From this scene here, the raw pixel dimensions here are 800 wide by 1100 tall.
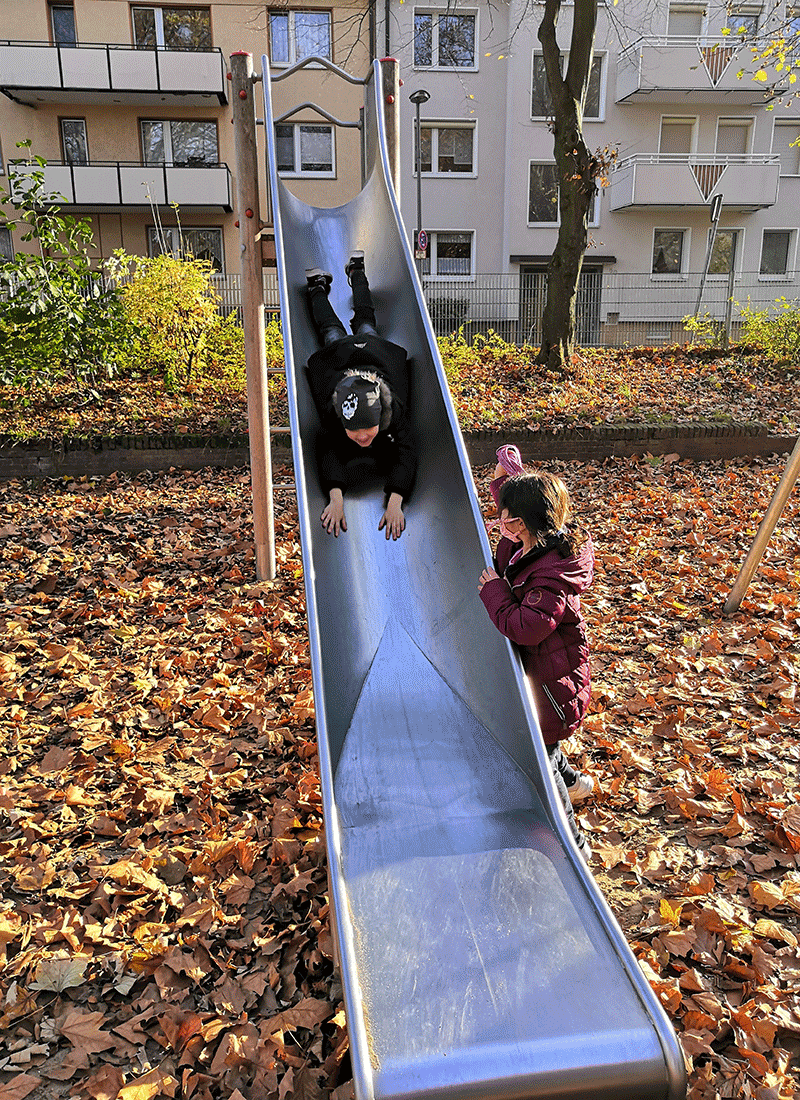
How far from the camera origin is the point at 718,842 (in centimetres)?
299

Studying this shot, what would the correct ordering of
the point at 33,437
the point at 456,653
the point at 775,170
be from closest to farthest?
1. the point at 456,653
2. the point at 33,437
3. the point at 775,170

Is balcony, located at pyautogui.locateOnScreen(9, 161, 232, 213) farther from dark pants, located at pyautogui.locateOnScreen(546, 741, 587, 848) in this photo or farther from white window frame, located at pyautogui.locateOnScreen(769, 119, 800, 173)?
dark pants, located at pyautogui.locateOnScreen(546, 741, 587, 848)

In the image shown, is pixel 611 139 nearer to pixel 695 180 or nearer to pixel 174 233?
pixel 695 180

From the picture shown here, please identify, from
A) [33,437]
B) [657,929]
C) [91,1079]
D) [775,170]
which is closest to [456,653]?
[657,929]

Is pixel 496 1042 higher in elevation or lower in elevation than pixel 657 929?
higher

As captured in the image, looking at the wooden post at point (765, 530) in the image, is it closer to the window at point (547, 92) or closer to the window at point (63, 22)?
the window at point (547, 92)

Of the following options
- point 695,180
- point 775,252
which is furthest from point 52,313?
point 775,252

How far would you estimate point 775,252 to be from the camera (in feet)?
76.6

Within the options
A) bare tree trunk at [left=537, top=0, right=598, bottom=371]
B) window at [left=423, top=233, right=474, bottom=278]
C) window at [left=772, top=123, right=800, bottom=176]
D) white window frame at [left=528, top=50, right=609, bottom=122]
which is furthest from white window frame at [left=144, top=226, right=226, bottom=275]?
window at [left=772, top=123, right=800, bottom=176]

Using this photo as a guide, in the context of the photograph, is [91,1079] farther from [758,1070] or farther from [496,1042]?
[758,1070]

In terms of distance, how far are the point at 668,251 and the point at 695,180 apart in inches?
83.3

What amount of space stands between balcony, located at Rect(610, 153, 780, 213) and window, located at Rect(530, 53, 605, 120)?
1910mm

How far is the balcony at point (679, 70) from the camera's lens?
20906mm

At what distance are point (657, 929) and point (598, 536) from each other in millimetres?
4211
